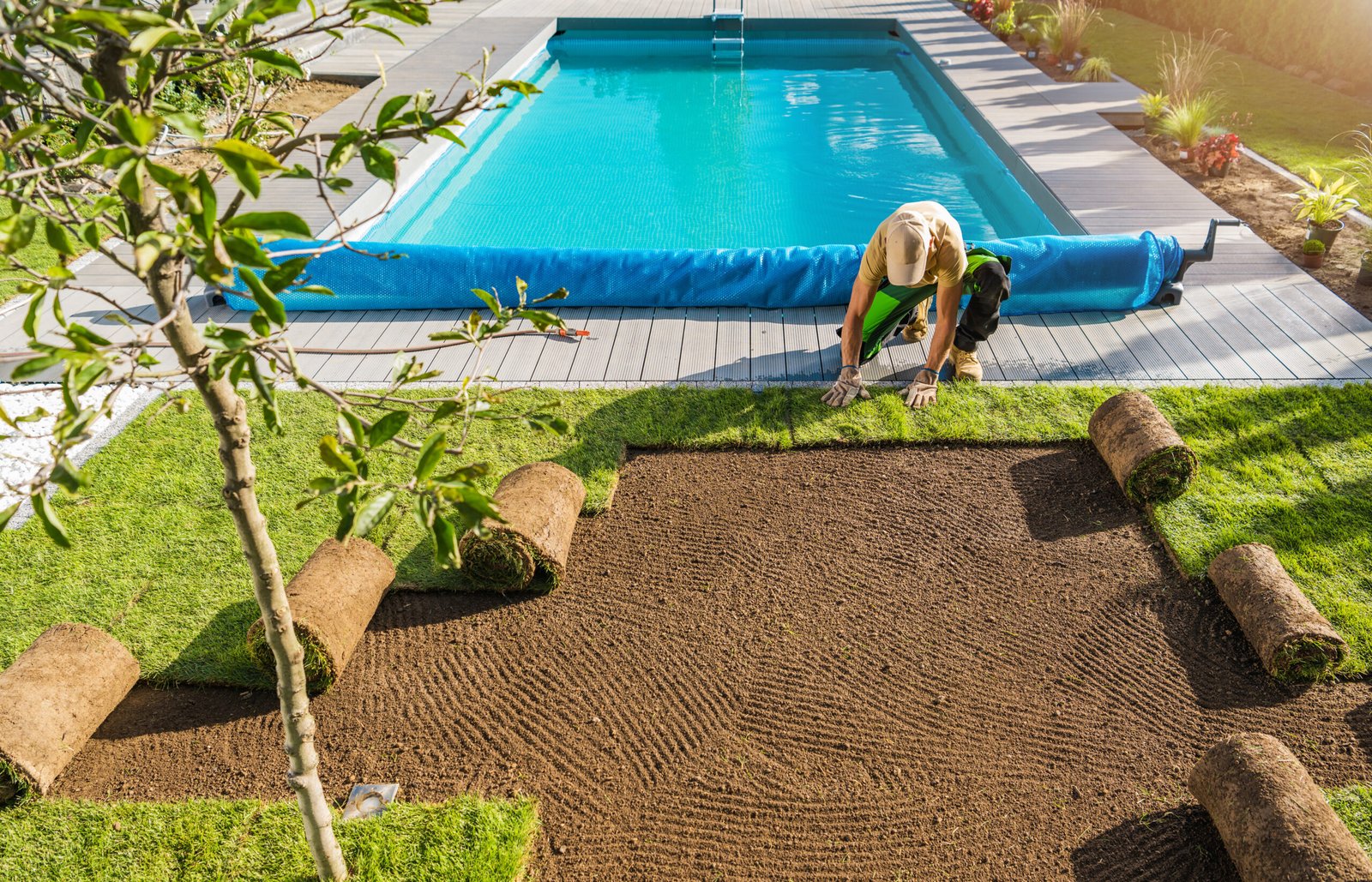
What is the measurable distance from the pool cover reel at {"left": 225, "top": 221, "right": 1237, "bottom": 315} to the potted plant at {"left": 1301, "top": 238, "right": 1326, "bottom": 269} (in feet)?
4.01

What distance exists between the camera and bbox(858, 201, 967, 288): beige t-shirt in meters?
5.26

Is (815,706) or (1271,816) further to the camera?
(815,706)

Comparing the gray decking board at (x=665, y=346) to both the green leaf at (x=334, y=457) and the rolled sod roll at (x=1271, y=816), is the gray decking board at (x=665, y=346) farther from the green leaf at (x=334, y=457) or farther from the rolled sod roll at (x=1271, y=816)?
the green leaf at (x=334, y=457)

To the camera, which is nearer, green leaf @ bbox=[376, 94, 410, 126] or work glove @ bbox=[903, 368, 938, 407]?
green leaf @ bbox=[376, 94, 410, 126]

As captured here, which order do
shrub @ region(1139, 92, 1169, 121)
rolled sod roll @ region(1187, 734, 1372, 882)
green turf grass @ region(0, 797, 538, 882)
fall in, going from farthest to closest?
1. shrub @ region(1139, 92, 1169, 121)
2. green turf grass @ region(0, 797, 538, 882)
3. rolled sod roll @ region(1187, 734, 1372, 882)

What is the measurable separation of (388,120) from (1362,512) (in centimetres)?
515

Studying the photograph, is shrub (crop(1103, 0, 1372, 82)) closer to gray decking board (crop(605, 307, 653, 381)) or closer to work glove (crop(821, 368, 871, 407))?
work glove (crop(821, 368, 871, 407))

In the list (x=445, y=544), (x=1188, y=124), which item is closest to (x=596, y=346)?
(x=445, y=544)

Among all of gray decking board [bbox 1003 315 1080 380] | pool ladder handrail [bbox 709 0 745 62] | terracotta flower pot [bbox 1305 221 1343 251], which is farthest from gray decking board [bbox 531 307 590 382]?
pool ladder handrail [bbox 709 0 745 62]

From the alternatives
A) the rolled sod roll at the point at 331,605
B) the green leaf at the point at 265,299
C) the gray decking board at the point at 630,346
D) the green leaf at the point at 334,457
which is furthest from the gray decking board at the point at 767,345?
the green leaf at the point at 265,299

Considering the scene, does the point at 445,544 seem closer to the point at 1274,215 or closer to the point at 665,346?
the point at 665,346

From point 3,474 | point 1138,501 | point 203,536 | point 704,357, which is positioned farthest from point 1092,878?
point 3,474

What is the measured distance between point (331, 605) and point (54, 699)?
3.46ft

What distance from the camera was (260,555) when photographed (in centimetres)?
247
